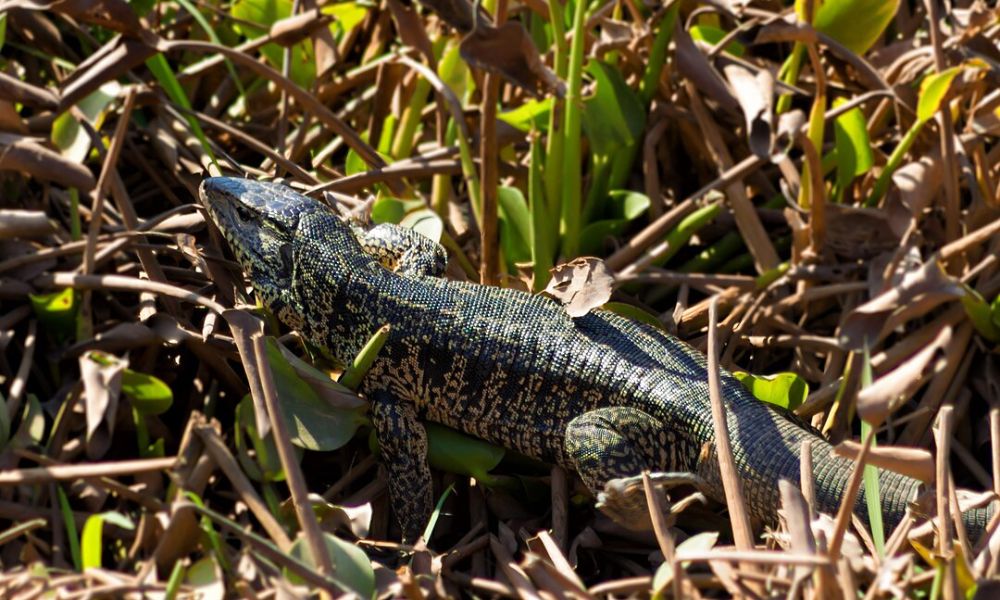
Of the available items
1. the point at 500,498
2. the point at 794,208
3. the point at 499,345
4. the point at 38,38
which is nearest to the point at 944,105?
the point at 794,208

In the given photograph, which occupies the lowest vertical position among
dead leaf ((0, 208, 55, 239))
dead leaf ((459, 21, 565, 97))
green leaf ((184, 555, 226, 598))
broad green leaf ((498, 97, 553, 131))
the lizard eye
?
green leaf ((184, 555, 226, 598))

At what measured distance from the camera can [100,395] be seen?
3.21 m

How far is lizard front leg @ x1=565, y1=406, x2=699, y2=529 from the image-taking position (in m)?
3.45

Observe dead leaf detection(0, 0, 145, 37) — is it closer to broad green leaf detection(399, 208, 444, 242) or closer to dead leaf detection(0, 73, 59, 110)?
dead leaf detection(0, 73, 59, 110)

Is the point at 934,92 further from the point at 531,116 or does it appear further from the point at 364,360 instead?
the point at 364,360

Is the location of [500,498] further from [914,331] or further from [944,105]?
[944,105]

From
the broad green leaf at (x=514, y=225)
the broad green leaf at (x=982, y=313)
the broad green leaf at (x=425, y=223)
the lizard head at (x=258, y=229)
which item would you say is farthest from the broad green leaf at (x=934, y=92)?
the lizard head at (x=258, y=229)

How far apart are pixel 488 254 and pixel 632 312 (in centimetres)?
59

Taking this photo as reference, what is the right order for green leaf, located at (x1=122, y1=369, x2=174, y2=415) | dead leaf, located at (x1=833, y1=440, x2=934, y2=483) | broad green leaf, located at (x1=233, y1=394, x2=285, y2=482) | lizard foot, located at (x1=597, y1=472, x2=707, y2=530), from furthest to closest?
green leaf, located at (x1=122, y1=369, x2=174, y2=415), lizard foot, located at (x1=597, y1=472, x2=707, y2=530), broad green leaf, located at (x1=233, y1=394, x2=285, y2=482), dead leaf, located at (x1=833, y1=440, x2=934, y2=483)

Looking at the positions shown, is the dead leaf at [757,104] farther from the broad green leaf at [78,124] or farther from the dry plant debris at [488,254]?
the broad green leaf at [78,124]

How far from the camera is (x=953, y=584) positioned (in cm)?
258

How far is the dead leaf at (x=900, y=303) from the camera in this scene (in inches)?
121

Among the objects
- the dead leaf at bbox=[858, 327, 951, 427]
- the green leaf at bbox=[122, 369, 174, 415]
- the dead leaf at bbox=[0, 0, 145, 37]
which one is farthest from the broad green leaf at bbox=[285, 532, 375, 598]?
the dead leaf at bbox=[0, 0, 145, 37]

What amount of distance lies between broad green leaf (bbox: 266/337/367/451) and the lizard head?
45 cm
